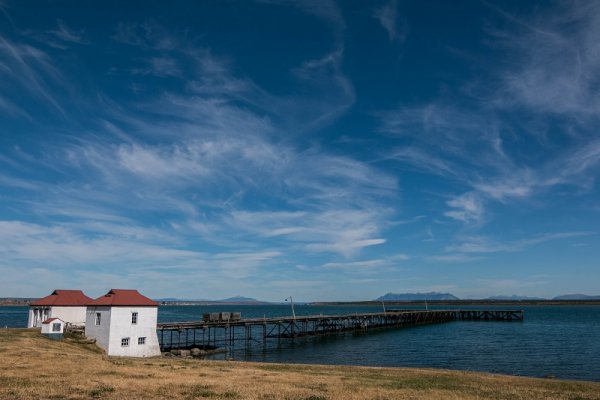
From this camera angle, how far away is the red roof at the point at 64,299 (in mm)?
51969

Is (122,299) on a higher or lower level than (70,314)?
higher

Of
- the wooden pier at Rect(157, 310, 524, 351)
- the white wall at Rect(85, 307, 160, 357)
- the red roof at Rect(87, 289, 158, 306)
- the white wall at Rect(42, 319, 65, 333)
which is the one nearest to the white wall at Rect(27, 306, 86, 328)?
the white wall at Rect(42, 319, 65, 333)

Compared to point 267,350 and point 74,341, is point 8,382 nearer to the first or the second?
point 74,341

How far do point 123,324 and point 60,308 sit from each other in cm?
1246

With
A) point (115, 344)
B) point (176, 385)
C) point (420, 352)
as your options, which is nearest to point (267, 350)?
point (420, 352)

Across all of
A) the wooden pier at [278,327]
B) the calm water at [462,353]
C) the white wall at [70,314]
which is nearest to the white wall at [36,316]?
the white wall at [70,314]

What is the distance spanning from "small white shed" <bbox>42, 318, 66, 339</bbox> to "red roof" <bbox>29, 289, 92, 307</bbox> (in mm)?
6086

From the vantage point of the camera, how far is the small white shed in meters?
45.2

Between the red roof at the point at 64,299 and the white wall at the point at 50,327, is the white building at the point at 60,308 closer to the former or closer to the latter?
the red roof at the point at 64,299

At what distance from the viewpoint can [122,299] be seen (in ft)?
149

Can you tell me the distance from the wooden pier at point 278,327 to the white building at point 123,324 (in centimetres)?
1085

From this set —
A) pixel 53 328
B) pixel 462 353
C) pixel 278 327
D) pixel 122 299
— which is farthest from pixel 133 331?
pixel 278 327

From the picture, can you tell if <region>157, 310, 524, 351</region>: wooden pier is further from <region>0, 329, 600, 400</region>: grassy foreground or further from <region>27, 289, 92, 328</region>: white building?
<region>0, 329, 600, 400</region>: grassy foreground

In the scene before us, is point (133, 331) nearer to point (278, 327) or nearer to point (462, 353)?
point (462, 353)
